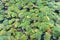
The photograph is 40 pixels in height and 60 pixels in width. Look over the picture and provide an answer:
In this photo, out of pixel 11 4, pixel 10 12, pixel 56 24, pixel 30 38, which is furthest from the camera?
pixel 11 4

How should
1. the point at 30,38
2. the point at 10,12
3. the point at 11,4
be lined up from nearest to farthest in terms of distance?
the point at 30,38 → the point at 10,12 → the point at 11,4

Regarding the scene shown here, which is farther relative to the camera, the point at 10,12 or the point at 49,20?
the point at 10,12

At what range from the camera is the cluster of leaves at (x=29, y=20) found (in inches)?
63.6

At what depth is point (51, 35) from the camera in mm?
1621

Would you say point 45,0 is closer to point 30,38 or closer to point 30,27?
point 30,27

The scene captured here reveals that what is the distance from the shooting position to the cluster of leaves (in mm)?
1614

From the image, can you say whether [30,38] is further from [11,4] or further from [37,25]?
[11,4]

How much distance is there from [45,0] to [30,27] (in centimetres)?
53

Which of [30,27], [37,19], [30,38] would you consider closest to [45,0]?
[37,19]

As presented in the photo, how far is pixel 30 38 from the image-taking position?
1595 mm

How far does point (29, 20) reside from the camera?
5.77ft

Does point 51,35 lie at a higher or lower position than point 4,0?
lower

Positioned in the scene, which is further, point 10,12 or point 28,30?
point 10,12

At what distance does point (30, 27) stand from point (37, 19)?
134mm
